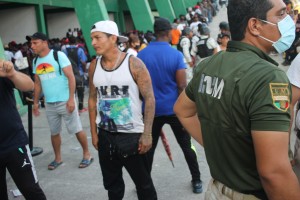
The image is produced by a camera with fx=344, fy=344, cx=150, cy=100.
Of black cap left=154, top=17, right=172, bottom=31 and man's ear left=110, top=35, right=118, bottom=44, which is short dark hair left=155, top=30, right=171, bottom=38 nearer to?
black cap left=154, top=17, right=172, bottom=31

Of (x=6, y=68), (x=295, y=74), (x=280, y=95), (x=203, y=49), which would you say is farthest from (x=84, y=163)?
(x=203, y=49)

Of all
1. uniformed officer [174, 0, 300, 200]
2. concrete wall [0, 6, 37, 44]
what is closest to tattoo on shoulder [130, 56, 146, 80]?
uniformed officer [174, 0, 300, 200]

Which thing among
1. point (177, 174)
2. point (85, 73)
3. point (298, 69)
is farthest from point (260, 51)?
point (85, 73)

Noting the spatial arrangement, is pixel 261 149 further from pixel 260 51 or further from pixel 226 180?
pixel 260 51

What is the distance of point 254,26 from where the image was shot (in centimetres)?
158

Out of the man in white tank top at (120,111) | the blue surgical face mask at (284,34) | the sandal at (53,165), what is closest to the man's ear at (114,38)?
the man in white tank top at (120,111)

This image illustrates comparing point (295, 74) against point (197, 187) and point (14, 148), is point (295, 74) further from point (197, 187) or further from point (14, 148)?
point (14, 148)

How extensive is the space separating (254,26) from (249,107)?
1.36ft

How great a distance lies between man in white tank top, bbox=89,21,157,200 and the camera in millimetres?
2896

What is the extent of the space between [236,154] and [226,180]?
0.56ft

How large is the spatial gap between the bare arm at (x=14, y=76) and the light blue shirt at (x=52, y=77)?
1709 millimetres

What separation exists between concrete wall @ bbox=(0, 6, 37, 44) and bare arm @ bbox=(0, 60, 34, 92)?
541 inches

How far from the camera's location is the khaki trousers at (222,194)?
1.59 metres

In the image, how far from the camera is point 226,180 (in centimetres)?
165
